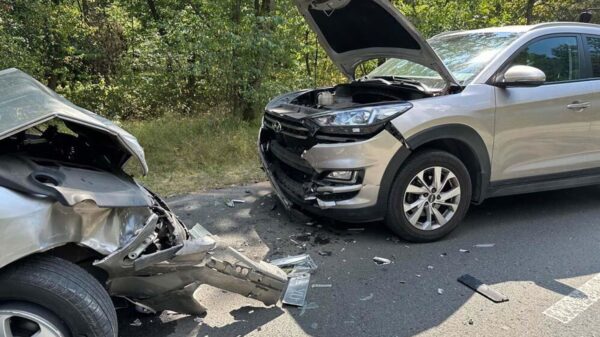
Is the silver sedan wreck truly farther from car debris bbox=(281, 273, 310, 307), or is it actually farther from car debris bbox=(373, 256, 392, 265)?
car debris bbox=(373, 256, 392, 265)

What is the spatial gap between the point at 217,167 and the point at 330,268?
329cm

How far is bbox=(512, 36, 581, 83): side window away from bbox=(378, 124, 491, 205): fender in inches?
37.5

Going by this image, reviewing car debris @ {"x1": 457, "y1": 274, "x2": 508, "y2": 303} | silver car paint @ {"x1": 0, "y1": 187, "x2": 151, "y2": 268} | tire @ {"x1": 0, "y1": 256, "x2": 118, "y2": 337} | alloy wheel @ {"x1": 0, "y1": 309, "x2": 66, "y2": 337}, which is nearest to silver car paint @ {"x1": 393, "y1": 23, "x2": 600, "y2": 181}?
car debris @ {"x1": 457, "y1": 274, "x2": 508, "y2": 303}

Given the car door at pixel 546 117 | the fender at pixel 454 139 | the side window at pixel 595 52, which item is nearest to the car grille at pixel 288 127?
the fender at pixel 454 139

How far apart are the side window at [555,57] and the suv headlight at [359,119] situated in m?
1.50

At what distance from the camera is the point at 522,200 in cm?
519

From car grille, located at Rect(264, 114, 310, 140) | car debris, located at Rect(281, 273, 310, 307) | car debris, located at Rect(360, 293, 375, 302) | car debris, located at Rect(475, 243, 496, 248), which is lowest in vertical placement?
car debris, located at Rect(475, 243, 496, 248)

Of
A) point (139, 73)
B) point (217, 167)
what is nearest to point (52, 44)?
point (139, 73)

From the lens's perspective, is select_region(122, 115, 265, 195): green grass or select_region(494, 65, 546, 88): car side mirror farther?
select_region(122, 115, 265, 195): green grass

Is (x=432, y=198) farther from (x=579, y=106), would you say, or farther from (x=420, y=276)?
(x=579, y=106)

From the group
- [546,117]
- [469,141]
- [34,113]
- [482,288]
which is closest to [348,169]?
[469,141]

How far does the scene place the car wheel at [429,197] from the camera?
3.93 metres

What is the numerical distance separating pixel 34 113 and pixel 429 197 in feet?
9.84

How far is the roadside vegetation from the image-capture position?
280 inches
